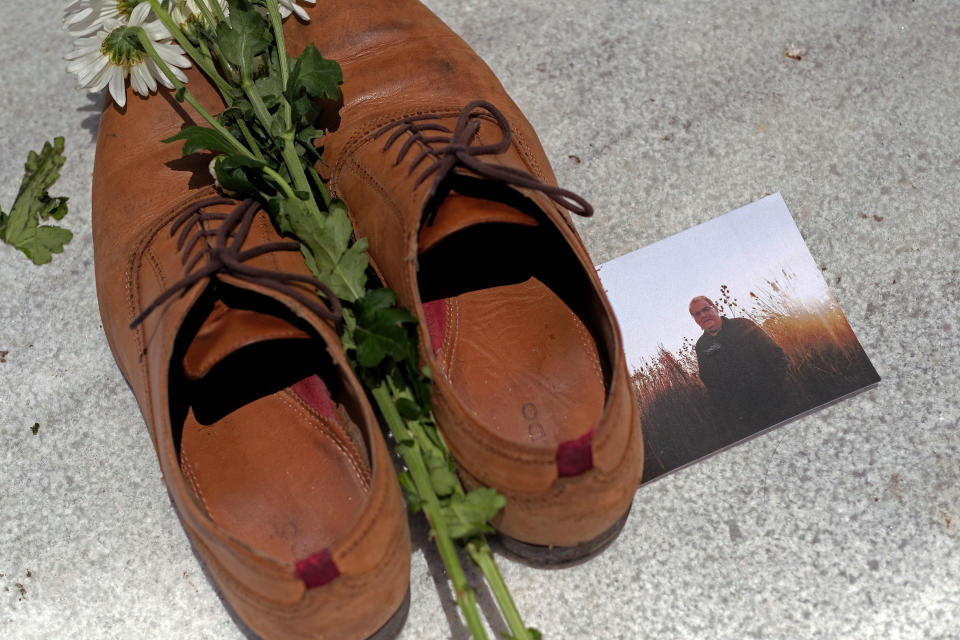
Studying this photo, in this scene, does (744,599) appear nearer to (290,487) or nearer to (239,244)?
(290,487)

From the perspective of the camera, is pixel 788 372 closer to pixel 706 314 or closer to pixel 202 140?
pixel 706 314

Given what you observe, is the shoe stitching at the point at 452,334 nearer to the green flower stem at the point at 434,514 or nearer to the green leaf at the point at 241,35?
the green flower stem at the point at 434,514

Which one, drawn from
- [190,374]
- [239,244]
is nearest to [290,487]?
[190,374]

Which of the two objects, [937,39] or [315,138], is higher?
[315,138]

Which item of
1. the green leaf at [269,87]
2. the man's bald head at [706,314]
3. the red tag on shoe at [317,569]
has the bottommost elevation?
the man's bald head at [706,314]

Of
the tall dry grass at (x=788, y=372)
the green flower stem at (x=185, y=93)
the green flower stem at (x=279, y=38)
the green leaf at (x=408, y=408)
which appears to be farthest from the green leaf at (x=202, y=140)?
the tall dry grass at (x=788, y=372)

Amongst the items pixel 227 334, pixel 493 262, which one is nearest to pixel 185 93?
pixel 227 334
